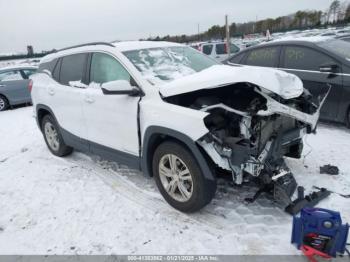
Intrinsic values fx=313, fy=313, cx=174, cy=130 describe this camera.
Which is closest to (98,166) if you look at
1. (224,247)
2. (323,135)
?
(224,247)

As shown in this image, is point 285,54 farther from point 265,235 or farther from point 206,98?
point 265,235

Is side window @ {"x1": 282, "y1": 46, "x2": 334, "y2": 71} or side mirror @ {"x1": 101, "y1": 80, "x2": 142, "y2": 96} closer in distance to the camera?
side mirror @ {"x1": 101, "y1": 80, "x2": 142, "y2": 96}

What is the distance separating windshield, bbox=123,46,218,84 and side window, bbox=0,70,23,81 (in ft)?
32.2

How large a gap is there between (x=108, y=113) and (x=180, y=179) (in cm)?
134

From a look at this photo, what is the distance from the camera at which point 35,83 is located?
5.78 metres

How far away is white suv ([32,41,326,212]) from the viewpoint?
3.11 metres

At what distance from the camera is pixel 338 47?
231 inches

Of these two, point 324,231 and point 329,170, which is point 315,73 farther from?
point 324,231

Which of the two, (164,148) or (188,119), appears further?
(164,148)

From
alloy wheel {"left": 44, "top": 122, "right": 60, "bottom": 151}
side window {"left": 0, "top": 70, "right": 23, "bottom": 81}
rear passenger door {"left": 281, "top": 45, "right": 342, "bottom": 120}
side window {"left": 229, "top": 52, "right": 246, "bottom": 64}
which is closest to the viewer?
rear passenger door {"left": 281, "top": 45, "right": 342, "bottom": 120}

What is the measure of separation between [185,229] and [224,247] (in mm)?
489

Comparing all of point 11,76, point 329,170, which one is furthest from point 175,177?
point 11,76

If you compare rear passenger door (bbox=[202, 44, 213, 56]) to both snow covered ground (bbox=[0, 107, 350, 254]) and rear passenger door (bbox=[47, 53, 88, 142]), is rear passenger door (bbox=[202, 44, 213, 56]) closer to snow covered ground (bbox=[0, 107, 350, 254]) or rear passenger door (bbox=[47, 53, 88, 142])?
snow covered ground (bbox=[0, 107, 350, 254])

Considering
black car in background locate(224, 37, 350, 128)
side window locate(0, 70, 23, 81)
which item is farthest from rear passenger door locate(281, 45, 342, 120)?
side window locate(0, 70, 23, 81)
